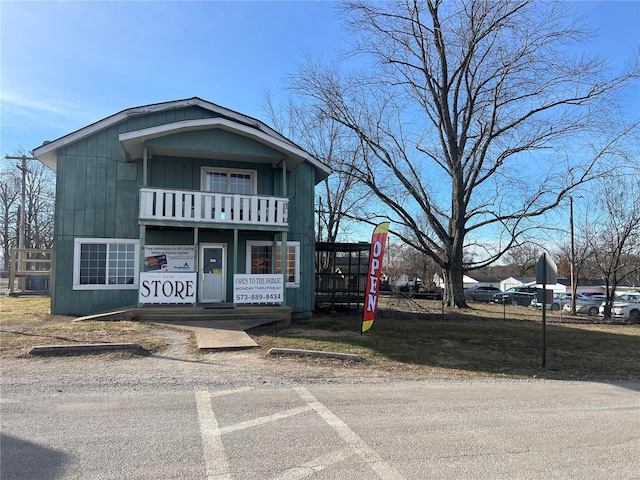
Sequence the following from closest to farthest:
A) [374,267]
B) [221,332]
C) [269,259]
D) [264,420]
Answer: [264,420] → [221,332] → [374,267] → [269,259]

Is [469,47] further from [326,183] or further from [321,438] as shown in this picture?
[321,438]

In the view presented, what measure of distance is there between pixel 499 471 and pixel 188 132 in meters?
12.9

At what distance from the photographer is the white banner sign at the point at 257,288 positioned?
45.2 ft

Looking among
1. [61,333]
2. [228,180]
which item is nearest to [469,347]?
[228,180]

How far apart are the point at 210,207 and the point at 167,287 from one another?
2.77 metres

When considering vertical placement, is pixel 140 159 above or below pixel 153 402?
above

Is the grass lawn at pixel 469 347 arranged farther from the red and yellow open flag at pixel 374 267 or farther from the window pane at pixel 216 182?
the window pane at pixel 216 182

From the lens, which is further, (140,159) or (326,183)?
(326,183)

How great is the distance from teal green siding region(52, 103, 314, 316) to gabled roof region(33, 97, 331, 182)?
0.84 feet

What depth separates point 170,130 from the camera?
13484 millimetres

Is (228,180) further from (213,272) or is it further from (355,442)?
(355,442)

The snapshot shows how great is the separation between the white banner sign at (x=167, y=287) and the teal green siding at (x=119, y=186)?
7.38ft

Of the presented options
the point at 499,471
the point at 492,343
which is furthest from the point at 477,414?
the point at 492,343

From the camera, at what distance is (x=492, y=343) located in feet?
40.1
